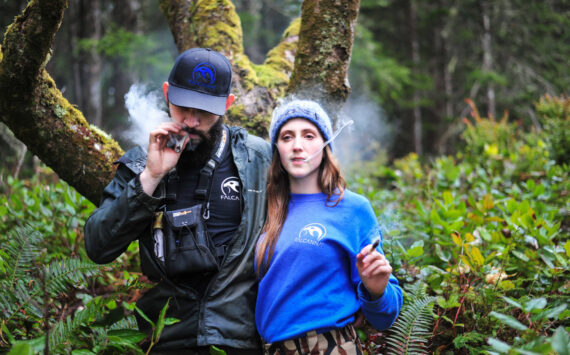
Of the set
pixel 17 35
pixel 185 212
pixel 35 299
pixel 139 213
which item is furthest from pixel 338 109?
pixel 35 299

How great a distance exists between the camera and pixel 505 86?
1516 centimetres

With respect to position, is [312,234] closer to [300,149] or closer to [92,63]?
[300,149]

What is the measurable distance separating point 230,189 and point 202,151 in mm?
300

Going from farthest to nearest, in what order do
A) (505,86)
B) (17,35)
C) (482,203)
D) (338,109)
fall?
(505,86)
(482,203)
(338,109)
(17,35)

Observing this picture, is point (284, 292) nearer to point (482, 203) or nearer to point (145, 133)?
point (145, 133)

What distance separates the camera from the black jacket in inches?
88.3

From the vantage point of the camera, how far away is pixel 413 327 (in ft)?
7.61

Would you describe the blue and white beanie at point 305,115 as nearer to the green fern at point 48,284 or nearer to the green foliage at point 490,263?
the green foliage at point 490,263

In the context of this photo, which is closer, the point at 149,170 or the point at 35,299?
the point at 149,170

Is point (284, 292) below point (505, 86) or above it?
below

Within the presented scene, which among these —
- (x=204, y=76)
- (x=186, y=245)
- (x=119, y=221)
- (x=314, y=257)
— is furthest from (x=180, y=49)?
(x=314, y=257)

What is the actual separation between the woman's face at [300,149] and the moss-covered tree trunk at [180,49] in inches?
37.1

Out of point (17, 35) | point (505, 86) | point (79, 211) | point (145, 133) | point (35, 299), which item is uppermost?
point (505, 86)

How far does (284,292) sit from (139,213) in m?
0.93
